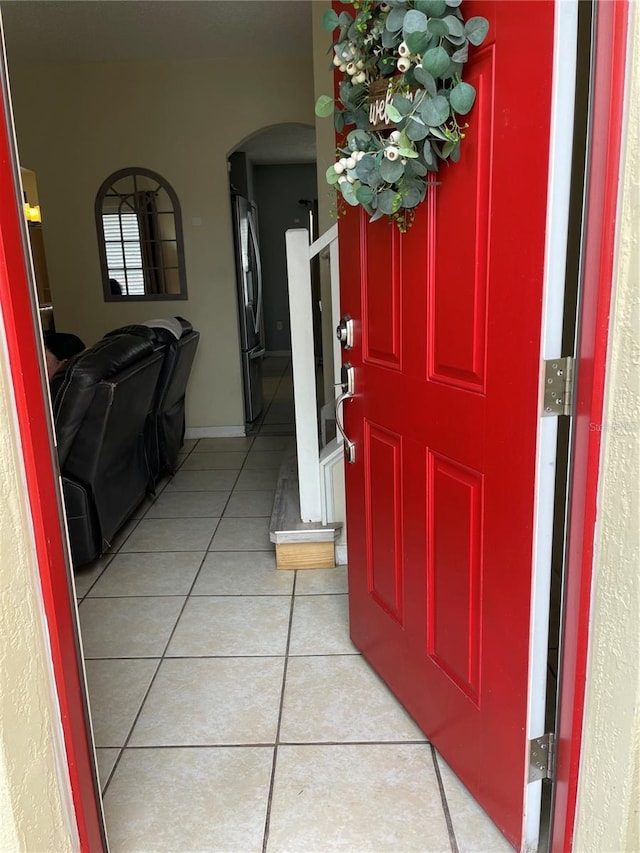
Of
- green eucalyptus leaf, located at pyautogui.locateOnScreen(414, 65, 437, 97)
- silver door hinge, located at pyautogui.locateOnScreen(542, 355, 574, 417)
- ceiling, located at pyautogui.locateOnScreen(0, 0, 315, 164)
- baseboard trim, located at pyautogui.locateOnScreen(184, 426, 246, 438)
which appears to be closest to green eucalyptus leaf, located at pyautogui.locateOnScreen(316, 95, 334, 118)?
green eucalyptus leaf, located at pyautogui.locateOnScreen(414, 65, 437, 97)

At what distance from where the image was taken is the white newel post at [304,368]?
2639mm

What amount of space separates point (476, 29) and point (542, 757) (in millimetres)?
1390

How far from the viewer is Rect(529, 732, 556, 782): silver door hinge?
133 cm

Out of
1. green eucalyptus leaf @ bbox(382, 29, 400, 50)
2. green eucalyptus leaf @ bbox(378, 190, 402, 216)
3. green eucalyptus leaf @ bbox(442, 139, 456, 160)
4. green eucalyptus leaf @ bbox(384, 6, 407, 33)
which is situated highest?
green eucalyptus leaf @ bbox(384, 6, 407, 33)

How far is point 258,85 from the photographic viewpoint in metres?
4.79

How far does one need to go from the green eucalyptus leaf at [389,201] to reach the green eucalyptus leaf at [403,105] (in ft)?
0.58

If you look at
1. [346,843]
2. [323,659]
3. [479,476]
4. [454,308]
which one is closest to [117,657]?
[323,659]

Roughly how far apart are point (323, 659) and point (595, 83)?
5.83 feet

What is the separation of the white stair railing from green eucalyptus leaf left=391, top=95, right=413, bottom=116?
4.00ft

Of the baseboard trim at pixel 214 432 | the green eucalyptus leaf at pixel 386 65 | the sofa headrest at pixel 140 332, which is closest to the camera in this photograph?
the green eucalyptus leaf at pixel 386 65

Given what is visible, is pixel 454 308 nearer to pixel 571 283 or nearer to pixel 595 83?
pixel 571 283

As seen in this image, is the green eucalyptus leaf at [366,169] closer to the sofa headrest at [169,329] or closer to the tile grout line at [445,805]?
the tile grout line at [445,805]

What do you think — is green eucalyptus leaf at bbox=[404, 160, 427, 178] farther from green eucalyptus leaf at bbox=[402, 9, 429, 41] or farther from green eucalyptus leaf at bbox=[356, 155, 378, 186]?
green eucalyptus leaf at bbox=[402, 9, 429, 41]

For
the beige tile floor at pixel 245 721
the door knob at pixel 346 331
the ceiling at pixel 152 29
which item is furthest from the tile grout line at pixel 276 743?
the ceiling at pixel 152 29
